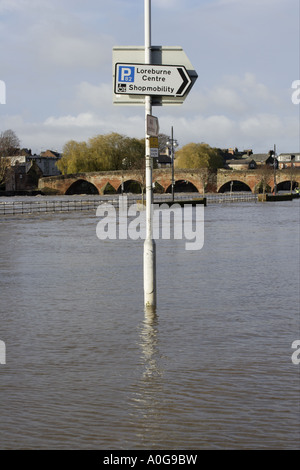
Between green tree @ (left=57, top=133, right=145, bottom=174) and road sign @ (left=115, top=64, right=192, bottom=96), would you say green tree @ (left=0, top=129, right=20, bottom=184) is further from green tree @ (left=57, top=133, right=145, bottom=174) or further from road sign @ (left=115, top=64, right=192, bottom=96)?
road sign @ (left=115, top=64, right=192, bottom=96)

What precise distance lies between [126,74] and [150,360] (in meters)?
4.49

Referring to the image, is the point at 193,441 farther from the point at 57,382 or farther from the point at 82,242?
the point at 82,242

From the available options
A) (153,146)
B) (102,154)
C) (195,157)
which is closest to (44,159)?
(102,154)

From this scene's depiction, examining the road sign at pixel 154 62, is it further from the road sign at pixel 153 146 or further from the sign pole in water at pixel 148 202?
the road sign at pixel 153 146

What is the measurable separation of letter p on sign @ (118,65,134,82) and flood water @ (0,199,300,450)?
3678 millimetres

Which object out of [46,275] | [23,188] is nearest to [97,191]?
[23,188]

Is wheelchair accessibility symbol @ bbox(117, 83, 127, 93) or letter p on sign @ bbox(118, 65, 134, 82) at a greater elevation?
letter p on sign @ bbox(118, 65, 134, 82)

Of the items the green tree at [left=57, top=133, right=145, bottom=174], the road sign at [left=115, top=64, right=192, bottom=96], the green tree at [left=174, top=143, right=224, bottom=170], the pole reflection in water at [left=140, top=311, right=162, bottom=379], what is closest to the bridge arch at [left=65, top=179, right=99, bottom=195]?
the green tree at [left=57, top=133, right=145, bottom=174]

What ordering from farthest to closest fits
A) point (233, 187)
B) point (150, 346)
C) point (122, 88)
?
1. point (233, 187)
2. point (122, 88)
3. point (150, 346)

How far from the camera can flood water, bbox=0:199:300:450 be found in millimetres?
5535

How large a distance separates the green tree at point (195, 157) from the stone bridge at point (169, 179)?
9.82 metres

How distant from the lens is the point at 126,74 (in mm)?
9898

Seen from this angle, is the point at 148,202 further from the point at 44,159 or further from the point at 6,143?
the point at 44,159

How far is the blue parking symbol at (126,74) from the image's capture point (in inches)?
389
